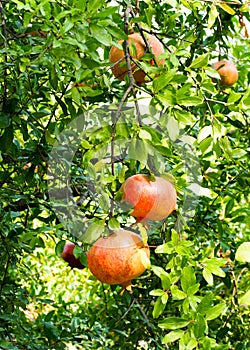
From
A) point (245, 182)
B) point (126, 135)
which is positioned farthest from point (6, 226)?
point (245, 182)

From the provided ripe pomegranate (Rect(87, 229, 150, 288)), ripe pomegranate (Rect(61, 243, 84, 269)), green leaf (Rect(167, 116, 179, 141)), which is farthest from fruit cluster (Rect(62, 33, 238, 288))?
ripe pomegranate (Rect(61, 243, 84, 269))

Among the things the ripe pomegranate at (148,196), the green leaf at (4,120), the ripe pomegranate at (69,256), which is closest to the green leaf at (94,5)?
the ripe pomegranate at (148,196)

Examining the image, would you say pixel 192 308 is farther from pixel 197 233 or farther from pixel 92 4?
pixel 197 233

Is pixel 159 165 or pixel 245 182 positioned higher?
pixel 159 165

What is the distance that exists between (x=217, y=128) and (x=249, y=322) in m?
1.47

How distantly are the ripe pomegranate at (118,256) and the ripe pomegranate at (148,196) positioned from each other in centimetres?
5

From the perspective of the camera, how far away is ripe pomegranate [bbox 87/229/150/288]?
1091 mm

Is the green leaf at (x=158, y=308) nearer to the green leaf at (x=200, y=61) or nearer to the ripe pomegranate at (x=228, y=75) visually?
the green leaf at (x=200, y=61)

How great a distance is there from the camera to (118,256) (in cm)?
110

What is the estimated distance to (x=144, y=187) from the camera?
1.04 meters

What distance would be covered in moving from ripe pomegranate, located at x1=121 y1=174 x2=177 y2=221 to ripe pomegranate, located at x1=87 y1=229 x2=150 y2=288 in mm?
45

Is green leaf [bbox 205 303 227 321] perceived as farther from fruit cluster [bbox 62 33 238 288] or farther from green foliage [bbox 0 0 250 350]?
fruit cluster [bbox 62 33 238 288]

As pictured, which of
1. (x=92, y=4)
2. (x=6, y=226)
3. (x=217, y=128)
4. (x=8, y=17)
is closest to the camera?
(x=92, y=4)

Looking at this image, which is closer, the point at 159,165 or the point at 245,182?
the point at 159,165
